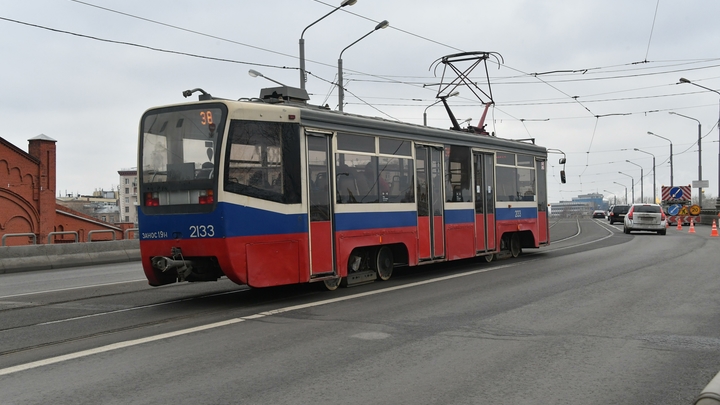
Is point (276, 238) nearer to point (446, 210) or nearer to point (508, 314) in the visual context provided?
point (508, 314)

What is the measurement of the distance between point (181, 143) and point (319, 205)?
2.27 meters

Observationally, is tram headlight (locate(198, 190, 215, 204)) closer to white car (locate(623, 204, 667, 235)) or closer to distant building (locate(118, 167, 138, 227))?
white car (locate(623, 204, 667, 235))

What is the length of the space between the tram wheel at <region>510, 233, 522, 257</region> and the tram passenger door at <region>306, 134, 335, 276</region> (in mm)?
8239

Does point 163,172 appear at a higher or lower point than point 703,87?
lower

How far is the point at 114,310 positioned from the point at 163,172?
80.7 inches

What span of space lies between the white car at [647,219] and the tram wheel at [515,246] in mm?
15806

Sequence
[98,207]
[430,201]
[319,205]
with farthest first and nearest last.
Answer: [98,207] → [430,201] → [319,205]

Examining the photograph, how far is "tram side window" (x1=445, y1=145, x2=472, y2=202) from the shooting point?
14.4 metres

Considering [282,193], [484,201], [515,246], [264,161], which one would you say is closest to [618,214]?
[515,246]

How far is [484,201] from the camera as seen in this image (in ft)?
51.9

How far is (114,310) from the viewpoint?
31.7 ft

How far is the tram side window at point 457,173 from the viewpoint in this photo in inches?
566

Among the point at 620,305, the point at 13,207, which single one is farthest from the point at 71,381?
the point at 13,207

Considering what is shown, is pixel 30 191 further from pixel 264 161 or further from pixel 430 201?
pixel 264 161
